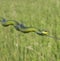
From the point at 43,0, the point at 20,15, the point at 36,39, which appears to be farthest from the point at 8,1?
the point at 36,39

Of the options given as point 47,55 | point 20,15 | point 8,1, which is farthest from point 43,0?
point 47,55

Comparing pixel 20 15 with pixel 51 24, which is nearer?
pixel 51 24

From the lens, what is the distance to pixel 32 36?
13.2ft

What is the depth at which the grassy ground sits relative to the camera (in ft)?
10.9

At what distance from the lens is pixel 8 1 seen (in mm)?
6820

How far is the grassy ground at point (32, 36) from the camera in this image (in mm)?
3314

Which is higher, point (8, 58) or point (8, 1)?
point (8, 1)

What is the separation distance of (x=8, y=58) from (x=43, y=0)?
3.70 m

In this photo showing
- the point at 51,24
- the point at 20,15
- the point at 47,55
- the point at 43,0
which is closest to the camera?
the point at 47,55

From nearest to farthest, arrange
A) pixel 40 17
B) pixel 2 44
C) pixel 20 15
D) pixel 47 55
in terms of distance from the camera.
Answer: pixel 47 55 → pixel 2 44 → pixel 40 17 → pixel 20 15

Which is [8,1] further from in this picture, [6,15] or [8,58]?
[8,58]

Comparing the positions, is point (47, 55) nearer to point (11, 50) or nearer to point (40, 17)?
point (11, 50)

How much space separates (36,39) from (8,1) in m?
3.20

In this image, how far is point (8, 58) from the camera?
329cm
